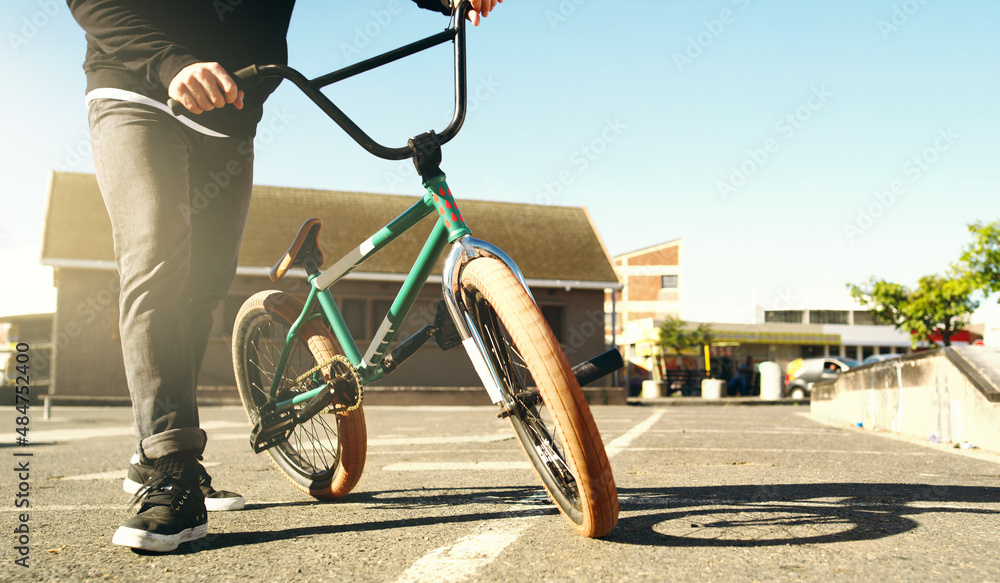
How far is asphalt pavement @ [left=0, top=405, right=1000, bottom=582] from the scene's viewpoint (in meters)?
1.73

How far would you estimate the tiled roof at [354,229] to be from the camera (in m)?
18.8

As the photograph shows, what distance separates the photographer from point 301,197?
22.7 metres

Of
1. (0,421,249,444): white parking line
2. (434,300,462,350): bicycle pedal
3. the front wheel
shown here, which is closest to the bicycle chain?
(434,300,462,350): bicycle pedal

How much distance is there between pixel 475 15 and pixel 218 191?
3.97 feet

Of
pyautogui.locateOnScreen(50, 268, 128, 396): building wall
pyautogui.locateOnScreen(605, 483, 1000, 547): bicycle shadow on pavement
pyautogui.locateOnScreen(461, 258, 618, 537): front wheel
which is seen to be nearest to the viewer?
pyautogui.locateOnScreen(461, 258, 618, 537): front wheel

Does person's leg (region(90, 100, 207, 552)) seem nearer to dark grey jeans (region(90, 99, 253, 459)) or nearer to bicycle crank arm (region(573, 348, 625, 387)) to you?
dark grey jeans (region(90, 99, 253, 459))

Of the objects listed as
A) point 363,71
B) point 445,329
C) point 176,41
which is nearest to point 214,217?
point 176,41

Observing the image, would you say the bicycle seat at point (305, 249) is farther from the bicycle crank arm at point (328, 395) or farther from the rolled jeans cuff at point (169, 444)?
the rolled jeans cuff at point (169, 444)

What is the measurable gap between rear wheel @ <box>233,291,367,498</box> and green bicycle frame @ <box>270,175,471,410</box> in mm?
73

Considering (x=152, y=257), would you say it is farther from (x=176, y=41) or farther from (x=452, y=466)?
(x=452, y=466)

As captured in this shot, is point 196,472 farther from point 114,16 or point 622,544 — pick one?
point 114,16

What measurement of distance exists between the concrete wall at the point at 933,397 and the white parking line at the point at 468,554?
470 centimetres

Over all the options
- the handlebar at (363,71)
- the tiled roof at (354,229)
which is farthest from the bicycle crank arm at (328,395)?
the tiled roof at (354,229)

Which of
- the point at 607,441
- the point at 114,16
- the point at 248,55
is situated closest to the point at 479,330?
the point at 248,55
